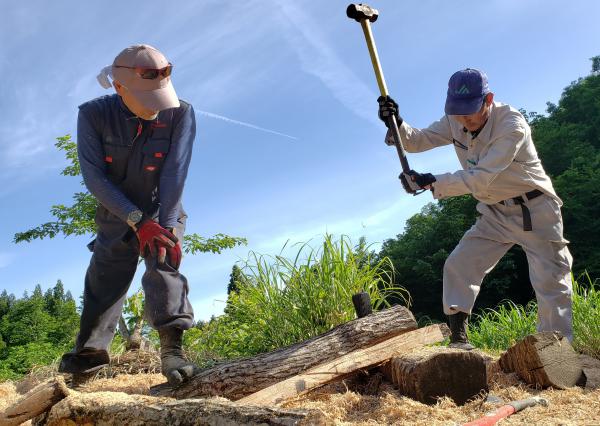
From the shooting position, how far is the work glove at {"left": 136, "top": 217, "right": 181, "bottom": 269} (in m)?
3.71

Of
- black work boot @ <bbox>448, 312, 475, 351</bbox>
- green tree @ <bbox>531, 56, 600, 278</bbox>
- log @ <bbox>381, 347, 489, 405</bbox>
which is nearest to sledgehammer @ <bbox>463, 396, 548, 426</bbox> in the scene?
log @ <bbox>381, 347, 489, 405</bbox>

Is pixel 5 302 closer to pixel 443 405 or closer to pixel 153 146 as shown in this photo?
pixel 153 146

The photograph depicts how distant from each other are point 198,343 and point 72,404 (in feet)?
11.9

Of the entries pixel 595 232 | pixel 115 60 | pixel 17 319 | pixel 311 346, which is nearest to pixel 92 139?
pixel 115 60

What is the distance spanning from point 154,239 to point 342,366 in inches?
61.3

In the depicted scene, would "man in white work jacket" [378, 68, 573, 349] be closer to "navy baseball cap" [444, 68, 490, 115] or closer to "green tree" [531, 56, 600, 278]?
"navy baseball cap" [444, 68, 490, 115]

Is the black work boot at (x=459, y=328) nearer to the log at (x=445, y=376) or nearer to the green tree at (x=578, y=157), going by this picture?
the log at (x=445, y=376)

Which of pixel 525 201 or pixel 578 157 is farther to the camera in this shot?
pixel 578 157

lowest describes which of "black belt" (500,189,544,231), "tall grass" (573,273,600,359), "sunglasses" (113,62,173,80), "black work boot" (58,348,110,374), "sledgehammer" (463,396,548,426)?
"sledgehammer" (463,396,548,426)

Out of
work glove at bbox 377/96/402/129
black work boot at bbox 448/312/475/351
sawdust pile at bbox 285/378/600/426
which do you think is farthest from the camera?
work glove at bbox 377/96/402/129

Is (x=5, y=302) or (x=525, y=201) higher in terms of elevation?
(x=5, y=302)

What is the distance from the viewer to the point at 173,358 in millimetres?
3928

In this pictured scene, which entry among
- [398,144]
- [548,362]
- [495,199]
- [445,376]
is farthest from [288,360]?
[495,199]

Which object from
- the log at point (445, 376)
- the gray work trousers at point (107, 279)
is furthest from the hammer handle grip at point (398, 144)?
the gray work trousers at point (107, 279)
